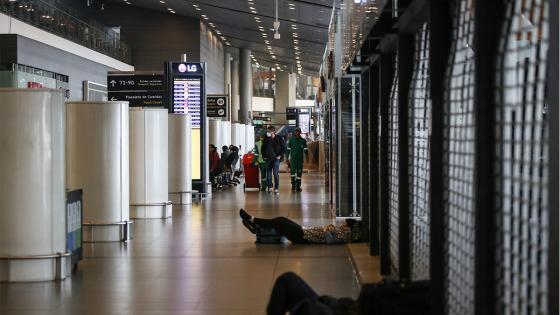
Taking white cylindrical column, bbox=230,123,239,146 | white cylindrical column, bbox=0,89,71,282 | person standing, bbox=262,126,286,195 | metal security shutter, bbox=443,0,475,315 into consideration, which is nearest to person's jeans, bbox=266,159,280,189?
person standing, bbox=262,126,286,195

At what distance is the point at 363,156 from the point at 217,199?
1015cm

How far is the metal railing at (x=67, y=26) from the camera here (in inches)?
1120

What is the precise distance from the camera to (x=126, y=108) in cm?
1179

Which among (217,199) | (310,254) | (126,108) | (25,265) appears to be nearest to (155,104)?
(217,199)

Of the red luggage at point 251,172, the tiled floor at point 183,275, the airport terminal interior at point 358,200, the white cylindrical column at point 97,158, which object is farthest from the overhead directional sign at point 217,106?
the white cylindrical column at point 97,158

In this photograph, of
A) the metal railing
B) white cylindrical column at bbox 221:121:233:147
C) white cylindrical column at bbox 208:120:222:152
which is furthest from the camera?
white cylindrical column at bbox 221:121:233:147

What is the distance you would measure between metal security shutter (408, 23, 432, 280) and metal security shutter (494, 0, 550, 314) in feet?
7.41

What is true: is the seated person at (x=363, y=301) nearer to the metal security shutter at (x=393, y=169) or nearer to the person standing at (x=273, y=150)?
the metal security shutter at (x=393, y=169)

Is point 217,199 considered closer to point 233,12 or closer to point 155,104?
point 155,104

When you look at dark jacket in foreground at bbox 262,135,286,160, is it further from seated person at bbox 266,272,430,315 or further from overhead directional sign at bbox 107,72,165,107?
seated person at bbox 266,272,430,315

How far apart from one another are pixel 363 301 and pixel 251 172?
20703 mm

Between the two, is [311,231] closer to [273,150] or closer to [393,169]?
[393,169]

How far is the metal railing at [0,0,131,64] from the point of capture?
93.3 ft

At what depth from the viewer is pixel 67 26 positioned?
1350 inches
